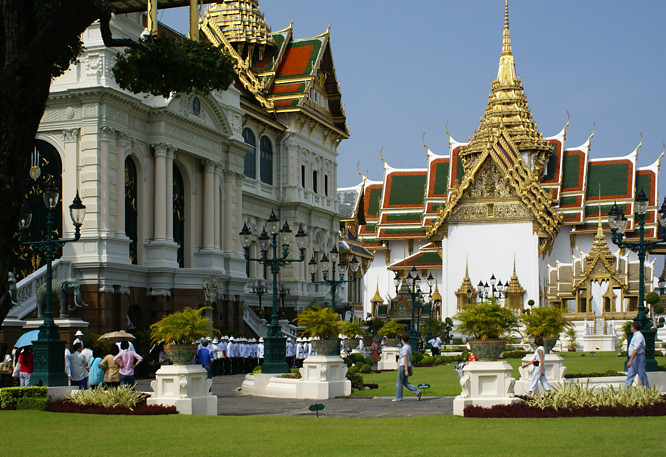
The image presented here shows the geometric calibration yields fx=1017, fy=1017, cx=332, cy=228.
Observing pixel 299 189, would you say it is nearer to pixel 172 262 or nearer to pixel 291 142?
pixel 291 142

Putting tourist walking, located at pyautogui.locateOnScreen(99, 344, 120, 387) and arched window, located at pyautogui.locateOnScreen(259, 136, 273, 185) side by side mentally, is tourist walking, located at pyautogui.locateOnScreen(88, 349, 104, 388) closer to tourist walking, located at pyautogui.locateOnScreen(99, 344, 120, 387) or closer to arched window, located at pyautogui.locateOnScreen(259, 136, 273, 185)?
tourist walking, located at pyautogui.locateOnScreen(99, 344, 120, 387)

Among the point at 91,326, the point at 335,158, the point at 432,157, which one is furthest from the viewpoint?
the point at 432,157

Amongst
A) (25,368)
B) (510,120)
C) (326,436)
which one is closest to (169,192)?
(25,368)

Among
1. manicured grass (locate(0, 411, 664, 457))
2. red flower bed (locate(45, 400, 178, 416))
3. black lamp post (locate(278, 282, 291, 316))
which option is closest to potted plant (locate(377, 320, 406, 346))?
black lamp post (locate(278, 282, 291, 316))

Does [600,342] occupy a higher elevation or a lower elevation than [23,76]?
lower

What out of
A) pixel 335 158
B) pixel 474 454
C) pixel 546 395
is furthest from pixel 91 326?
pixel 335 158

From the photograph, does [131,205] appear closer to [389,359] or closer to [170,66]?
[389,359]

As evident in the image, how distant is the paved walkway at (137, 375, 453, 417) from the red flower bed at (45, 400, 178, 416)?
2.02 m

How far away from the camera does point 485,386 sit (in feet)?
51.7

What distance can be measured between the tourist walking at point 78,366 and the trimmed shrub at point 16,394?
4.90 feet

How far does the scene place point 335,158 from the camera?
58094 mm

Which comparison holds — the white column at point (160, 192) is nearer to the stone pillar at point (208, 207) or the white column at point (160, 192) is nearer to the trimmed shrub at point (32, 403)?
the stone pillar at point (208, 207)

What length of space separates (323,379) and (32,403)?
6815 millimetres

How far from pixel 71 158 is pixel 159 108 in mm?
3789
